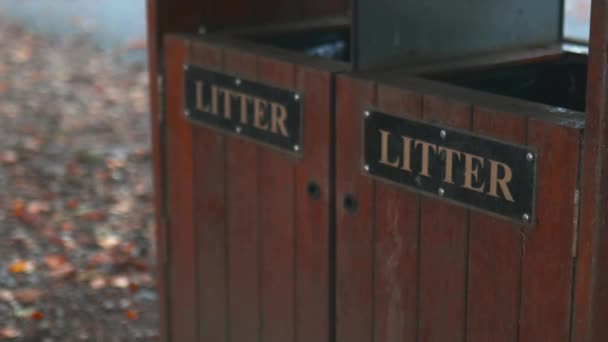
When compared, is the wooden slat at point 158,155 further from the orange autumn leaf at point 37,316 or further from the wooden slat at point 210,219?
the orange autumn leaf at point 37,316

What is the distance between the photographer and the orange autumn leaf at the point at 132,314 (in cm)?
428

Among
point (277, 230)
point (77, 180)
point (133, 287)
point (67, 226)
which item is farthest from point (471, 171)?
point (77, 180)

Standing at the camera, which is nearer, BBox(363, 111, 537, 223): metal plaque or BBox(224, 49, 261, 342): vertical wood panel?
BBox(363, 111, 537, 223): metal plaque

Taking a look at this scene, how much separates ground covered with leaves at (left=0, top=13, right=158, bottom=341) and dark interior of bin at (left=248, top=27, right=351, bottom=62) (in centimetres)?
147

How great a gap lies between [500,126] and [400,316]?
0.54 m

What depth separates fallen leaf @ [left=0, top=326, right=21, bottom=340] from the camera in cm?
404

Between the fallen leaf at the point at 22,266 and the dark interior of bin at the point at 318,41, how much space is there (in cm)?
207

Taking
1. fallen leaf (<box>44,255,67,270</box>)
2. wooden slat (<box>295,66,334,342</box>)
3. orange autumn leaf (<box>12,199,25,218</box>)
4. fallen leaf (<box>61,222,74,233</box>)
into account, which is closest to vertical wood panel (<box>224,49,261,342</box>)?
wooden slat (<box>295,66,334,342</box>)

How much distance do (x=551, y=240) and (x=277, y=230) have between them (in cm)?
89

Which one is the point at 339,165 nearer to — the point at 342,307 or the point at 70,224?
the point at 342,307

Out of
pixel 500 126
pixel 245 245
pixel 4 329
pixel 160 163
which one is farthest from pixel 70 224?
pixel 500 126

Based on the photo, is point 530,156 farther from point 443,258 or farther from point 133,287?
point 133,287

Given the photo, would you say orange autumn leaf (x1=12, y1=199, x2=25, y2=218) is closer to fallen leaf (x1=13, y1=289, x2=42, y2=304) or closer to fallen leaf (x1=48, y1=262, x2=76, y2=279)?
fallen leaf (x1=48, y1=262, x2=76, y2=279)

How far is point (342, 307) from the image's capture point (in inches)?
102
